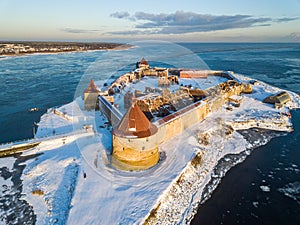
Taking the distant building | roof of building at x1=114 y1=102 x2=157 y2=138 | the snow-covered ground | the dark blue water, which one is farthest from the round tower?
the distant building

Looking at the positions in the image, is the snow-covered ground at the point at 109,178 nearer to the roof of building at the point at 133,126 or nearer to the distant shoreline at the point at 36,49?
the roof of building at the point at 133,126

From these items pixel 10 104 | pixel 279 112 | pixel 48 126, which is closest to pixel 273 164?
pixel 279 112

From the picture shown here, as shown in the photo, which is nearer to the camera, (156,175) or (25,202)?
(25,202)

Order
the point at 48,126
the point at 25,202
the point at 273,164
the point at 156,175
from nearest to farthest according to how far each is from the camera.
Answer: the point at 25,202 < the point at 156,175 < the point at 273,164 < the point at 48,126

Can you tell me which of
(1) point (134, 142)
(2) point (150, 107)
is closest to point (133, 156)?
(1) point (134, 142)

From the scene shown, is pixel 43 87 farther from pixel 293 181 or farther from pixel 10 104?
pixel 293 181

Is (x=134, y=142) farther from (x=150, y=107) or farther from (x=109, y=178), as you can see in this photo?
(x=150, y=107)

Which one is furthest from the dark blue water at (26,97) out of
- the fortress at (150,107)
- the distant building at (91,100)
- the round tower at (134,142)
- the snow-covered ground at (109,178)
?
the round tower at (134,142)
